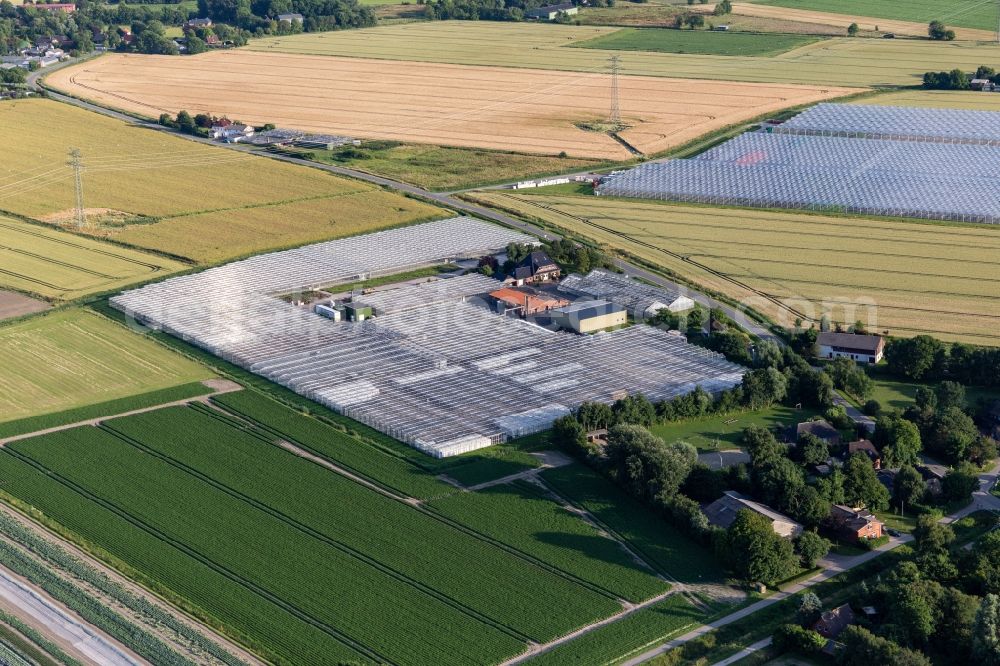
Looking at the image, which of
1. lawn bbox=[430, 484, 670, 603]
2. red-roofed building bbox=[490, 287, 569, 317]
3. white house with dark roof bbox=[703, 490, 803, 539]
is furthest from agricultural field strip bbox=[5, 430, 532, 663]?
red-roofed building bbox=[490, 287, 569, 317]

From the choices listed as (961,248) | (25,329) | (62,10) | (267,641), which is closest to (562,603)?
(267,641)

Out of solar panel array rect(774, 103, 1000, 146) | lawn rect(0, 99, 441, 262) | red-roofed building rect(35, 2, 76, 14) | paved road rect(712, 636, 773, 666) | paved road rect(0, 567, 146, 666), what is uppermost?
red-roofed building rect(35, 2, 76, 14)

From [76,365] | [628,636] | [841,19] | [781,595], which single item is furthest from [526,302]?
[841,19]

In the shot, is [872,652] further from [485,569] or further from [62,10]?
[62,10]

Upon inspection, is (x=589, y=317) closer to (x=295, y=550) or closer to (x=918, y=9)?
(x=295, y=550)

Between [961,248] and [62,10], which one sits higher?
[62,10]

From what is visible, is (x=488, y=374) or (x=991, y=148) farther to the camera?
(x=991, y=148)

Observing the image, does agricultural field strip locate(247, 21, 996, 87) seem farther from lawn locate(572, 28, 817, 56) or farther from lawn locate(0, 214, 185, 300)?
lawn locate(0, 214, 185, 300)
